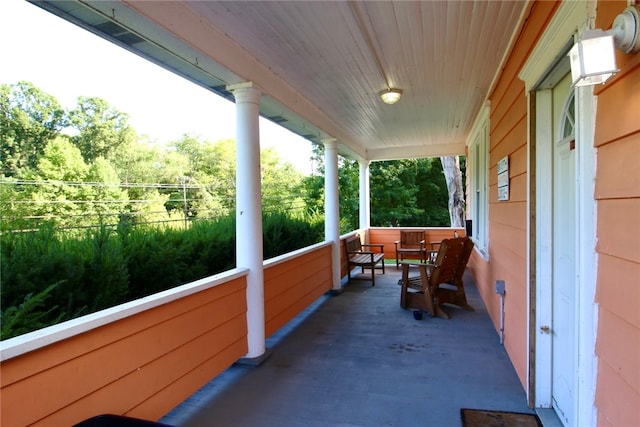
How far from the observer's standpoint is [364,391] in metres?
2.49

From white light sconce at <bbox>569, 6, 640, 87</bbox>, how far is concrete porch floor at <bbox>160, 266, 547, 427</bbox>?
203 cm

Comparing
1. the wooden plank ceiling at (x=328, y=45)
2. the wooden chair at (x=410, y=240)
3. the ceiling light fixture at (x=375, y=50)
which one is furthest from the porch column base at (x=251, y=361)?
the wooden chair at (x=410, y=240)

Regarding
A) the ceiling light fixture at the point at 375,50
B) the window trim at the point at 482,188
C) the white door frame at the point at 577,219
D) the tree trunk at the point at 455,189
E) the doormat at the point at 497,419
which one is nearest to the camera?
the white door frame at the point at 577,219

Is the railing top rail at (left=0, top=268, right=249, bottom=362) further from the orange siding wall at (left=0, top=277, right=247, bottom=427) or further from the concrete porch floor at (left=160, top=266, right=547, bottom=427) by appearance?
the concrete porch floor at (left=160, top=266, right=547, bottom=427)

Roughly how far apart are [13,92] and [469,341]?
18.5 feet

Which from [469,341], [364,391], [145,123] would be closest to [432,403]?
[364,391]

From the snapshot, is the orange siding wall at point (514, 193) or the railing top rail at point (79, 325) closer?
the railing top rail at point (79, 325)

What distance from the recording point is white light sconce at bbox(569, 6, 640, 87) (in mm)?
941

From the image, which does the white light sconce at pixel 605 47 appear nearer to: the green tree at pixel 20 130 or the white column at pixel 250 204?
the white column at pixel 250 204

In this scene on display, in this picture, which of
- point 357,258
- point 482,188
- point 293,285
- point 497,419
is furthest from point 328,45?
point 357,258

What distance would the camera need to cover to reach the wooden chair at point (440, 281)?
414 centimetres

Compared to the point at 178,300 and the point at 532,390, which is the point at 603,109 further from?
the point at 178,300

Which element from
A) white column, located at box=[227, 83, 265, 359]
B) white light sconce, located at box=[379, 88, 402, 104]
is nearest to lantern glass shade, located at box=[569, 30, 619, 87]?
white column, located at box=[227, 83, 265, 359]

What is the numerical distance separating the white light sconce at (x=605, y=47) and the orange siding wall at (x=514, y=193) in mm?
955
